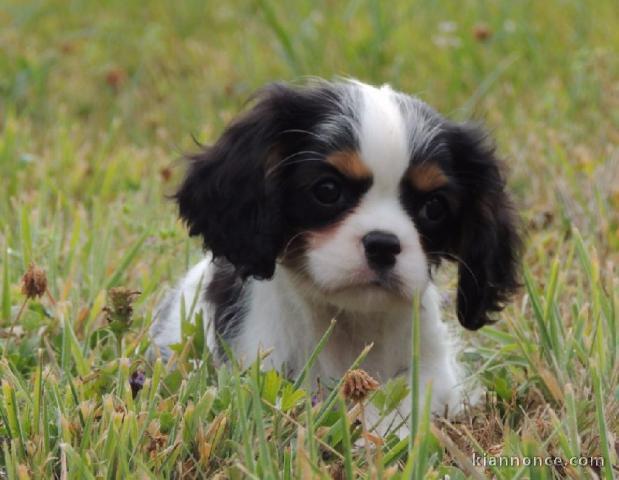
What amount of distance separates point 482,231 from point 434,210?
8.9 inches

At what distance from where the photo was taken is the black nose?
2.91 m

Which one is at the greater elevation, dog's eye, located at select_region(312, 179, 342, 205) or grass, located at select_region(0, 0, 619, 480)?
dog's eye, located at select_region(312, 179, 342, 205)

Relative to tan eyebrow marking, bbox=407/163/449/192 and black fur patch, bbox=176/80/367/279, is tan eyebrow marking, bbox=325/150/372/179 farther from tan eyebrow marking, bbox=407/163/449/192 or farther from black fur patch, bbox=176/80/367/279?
tan eyebrow marking, bbox=407/163/449/192

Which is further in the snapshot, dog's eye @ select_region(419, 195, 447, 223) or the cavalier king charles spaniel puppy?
dog's eye @ select_region(419, 195, 447, 223)

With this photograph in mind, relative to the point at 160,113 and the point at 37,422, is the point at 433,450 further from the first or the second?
the point at 160,113

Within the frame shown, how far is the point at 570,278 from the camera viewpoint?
13.9ft

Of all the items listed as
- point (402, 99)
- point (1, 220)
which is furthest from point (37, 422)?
point (1, 220)

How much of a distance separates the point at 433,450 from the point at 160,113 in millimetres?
4015

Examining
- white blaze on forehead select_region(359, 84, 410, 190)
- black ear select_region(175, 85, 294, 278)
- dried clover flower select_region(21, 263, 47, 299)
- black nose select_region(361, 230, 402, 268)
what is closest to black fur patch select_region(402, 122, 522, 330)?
white blaze on forehead select_region(359, 84, 410, 190)

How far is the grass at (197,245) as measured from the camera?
265cm

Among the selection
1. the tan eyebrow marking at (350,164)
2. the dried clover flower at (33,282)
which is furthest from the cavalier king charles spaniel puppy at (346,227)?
the dried clover flower at (33,282)

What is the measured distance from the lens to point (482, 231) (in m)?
3.34

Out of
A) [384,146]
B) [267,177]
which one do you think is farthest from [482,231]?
[267,177]

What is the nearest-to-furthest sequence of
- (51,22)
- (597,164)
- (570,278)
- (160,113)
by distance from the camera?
(570,278) → (597,164) → (160,113) → (51,22)
